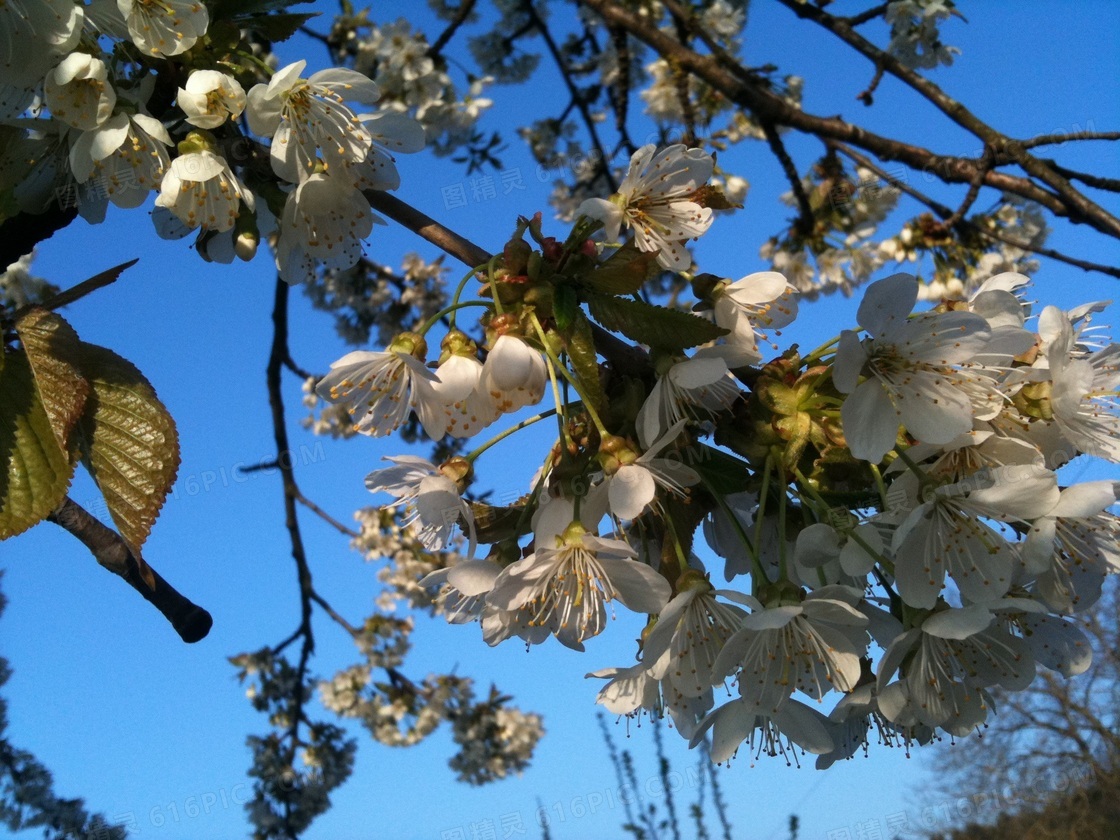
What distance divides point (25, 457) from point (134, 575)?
0.18 metres

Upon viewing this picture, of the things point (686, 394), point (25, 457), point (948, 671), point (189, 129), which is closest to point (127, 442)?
point (25, 457)

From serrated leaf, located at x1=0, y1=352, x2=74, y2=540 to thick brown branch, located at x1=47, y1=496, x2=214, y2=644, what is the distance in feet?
0.20

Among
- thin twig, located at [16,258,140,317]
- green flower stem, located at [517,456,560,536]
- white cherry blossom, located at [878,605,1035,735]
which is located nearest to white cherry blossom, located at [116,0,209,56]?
thin twig, located at [16,258,140,317]

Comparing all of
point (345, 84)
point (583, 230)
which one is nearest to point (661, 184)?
point (583, 230)

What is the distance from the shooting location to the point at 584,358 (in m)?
0.87

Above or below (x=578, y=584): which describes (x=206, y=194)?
above

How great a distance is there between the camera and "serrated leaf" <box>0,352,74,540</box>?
87 cm

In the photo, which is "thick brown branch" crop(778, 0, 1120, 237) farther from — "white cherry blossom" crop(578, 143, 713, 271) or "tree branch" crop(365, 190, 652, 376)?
"tree branch" crop(365, 190, 652, 376)

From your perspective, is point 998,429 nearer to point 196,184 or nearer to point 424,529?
point 424,529

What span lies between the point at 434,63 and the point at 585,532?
12.8 feet

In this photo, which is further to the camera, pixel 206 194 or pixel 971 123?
pixel 971 123

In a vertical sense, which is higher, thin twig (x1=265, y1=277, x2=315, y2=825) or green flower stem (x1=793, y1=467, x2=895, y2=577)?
thin twig (x1=265, y1=277, x2=315, y2=825)

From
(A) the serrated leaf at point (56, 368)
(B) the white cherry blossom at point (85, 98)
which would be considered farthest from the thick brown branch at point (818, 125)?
(A) the serrated leaf at point (56, 368)

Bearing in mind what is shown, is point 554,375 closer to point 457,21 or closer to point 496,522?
point 496,522
